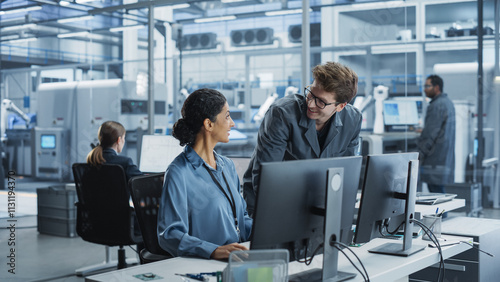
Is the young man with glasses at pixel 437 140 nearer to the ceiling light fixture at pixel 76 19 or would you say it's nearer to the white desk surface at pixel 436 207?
the white desk surface at pixel 436 207

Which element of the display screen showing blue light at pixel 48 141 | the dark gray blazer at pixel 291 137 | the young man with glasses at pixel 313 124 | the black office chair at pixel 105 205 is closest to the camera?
the young man with glasses at pixel 313 124

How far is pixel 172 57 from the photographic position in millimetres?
6793

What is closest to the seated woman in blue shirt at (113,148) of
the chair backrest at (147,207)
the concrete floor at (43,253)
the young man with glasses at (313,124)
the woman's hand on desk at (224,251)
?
the concrete floor at (43,253)

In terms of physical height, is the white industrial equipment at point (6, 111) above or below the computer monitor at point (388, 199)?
above

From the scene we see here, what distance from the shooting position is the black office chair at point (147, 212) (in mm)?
2703

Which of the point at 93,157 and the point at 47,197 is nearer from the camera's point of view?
the point at 93,157

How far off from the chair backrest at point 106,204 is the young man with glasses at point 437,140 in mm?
3171

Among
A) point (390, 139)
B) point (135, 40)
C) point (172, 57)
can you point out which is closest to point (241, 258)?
point (390, 139)

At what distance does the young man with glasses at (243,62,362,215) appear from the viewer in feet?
8.51

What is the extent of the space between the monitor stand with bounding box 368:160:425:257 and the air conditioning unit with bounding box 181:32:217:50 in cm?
458

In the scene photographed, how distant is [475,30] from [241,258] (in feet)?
16.7

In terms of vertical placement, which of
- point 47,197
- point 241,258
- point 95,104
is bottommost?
point 47,197

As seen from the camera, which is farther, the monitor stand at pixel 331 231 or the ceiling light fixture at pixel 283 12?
the ceiling light fixture at pixel 283 12

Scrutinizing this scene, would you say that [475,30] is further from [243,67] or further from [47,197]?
[47,197]
